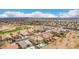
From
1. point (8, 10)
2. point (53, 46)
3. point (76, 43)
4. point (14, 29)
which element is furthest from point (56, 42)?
point (8, 10)

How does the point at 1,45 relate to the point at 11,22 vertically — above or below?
below

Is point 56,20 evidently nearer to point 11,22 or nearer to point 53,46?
point 53,46

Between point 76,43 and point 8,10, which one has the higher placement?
point 8,10

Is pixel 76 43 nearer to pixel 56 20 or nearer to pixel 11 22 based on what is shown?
pixel 56 20
